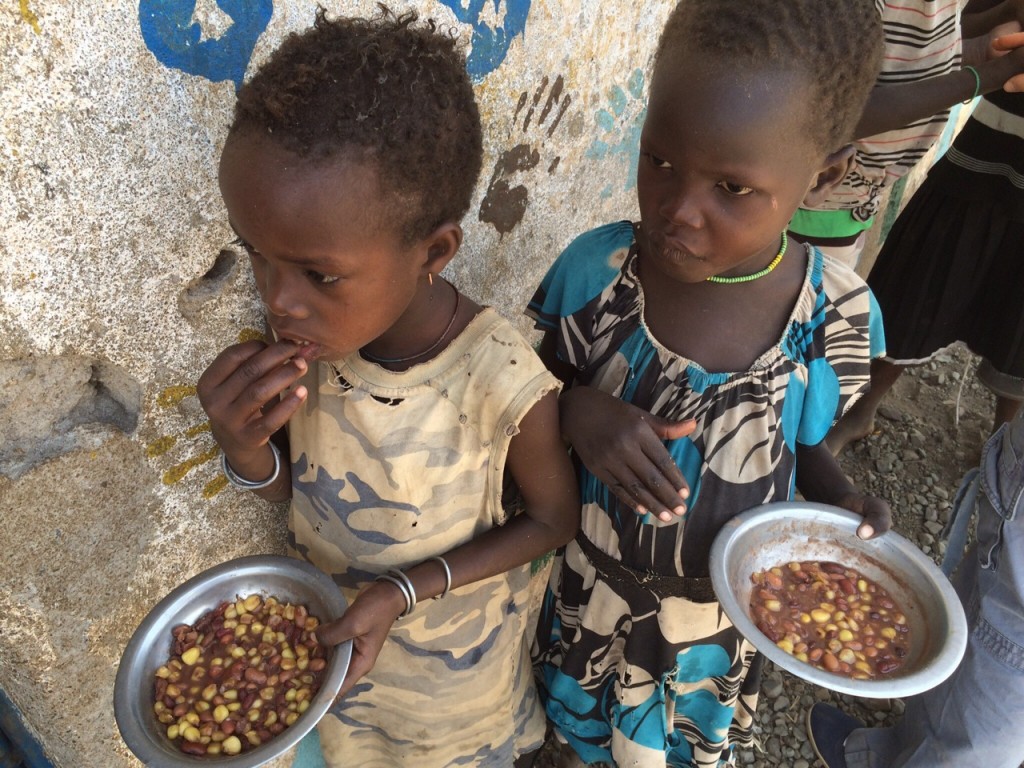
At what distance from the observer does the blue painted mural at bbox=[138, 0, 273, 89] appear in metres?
0.98

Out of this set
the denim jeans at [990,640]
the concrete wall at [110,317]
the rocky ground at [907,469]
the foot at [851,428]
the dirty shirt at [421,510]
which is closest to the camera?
the concrete wall at [110,317]

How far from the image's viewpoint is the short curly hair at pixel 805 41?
3.74ft

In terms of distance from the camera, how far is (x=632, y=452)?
4.24 feet

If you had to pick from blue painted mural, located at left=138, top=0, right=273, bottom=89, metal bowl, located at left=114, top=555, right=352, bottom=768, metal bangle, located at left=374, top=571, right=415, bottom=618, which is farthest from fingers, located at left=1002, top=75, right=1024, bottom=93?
metal bowl, located at left=114, top=555, right=352, bottom=768

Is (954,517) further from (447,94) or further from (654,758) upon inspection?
(447,94)

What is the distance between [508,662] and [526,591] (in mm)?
167

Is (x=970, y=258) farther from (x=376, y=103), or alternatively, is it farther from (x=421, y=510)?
(x=376, y=103)

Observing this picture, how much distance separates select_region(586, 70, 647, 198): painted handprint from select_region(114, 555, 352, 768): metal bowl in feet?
4.81

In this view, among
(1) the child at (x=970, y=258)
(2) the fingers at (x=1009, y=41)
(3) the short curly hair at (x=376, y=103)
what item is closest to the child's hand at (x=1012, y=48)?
(2) the fingers at (x=1009, y=41)

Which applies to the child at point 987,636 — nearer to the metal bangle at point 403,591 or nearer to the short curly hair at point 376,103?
the metal bangle at point 403,591

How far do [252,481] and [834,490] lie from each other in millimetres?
1233

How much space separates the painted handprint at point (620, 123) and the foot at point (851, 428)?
203cm

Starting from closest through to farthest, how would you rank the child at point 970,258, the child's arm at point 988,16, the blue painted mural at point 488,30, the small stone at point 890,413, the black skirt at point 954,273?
1. the blue painted mural at point 488,30
2. the child's arm at point 988,16
3. the child at point 970,258
4. the black skirt at point 954,273
5. the small stone at point 890,413

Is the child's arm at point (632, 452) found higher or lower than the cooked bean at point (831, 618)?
higher
